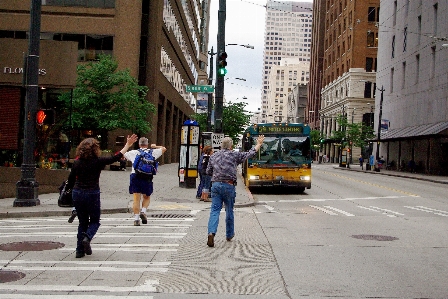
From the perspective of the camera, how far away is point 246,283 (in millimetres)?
7047

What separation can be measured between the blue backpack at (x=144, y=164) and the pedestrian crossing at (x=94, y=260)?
3.81 ft

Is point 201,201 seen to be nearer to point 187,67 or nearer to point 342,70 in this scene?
point 187,67

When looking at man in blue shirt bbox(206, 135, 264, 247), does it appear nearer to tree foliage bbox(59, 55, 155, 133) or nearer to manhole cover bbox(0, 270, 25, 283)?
manhole cover bbox(0, 270, 25, 283)

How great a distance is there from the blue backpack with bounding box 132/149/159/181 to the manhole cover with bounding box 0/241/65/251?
9.07 ft

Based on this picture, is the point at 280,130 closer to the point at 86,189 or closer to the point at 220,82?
the point at 220,82

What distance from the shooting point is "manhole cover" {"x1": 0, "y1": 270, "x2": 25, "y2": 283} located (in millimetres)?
6984

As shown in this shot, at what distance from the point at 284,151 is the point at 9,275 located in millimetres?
17640

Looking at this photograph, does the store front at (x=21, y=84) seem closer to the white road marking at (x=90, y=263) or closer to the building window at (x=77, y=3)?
the white road marking at (x=90, y=263)

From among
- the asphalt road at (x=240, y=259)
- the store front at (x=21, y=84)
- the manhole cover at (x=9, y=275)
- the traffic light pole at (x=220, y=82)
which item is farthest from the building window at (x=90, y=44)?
the manhole cover at (x=9, y=275)

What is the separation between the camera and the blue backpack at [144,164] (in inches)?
470

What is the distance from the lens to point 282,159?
2389 centimetres

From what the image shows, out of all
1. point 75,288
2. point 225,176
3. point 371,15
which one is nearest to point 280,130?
point 225,176

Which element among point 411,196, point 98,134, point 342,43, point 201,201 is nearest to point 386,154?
point 342,43

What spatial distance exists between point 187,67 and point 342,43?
119ft
